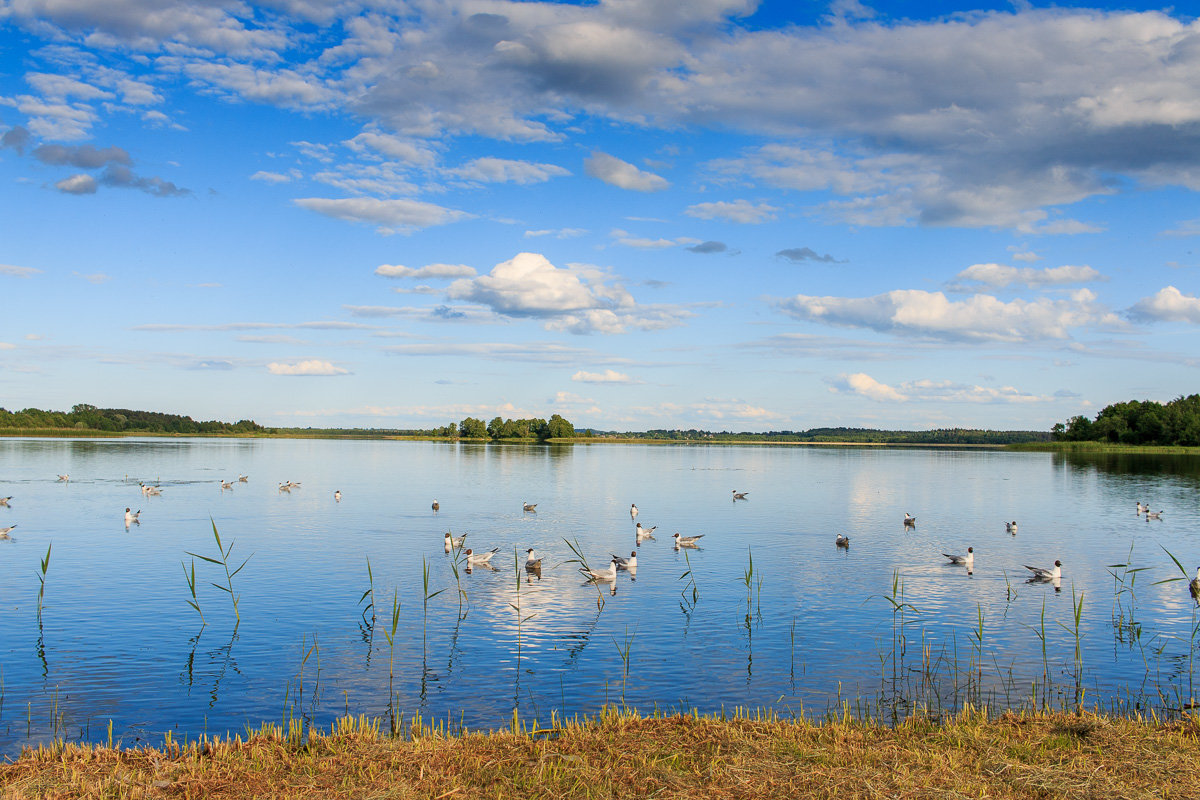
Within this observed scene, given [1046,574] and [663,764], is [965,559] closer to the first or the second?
[1046,574]

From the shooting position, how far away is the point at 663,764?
9.33 m

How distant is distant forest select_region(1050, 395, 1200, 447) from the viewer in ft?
495

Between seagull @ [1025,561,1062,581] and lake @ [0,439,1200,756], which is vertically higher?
seagull @ [1025,561,1062,581]

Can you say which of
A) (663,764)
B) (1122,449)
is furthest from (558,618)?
(1122,449)

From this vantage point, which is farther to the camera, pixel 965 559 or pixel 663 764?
pixel 965 559

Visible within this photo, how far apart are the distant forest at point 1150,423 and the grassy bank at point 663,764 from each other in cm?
17359

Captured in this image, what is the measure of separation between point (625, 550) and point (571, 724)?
21.4m

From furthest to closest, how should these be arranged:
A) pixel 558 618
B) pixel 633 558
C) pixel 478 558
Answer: pixel 478 558 < pixel 633 558 < pixel 558 618

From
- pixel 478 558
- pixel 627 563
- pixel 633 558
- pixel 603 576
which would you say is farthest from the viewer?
pixel 478 558

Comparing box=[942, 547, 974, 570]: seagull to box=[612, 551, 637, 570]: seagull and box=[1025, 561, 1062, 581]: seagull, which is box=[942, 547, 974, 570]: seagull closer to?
box=[1025, 561, 1062, 581]: seagull

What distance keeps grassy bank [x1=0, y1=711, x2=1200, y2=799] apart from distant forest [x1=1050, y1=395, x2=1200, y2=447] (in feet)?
570

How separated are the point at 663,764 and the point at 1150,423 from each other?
188032 millimetres

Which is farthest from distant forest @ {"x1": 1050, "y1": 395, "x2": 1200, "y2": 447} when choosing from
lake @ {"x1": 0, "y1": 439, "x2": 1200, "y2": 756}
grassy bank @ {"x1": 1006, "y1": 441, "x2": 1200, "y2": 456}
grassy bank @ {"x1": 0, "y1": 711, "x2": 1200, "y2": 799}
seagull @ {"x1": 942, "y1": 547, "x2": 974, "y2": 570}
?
grassy bank @ {"x1": 0, "y1": 711, "x2": 1200, "y2": 799}

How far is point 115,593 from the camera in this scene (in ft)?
73.7
